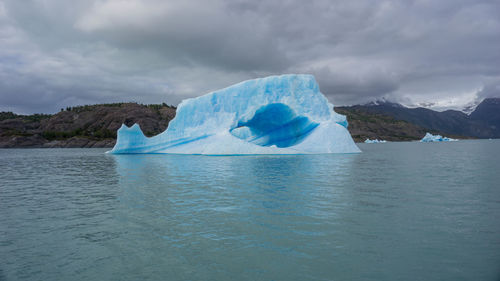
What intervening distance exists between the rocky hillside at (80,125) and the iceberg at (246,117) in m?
38.6

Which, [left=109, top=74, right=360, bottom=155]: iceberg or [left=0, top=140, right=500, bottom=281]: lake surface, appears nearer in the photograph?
[left=0, top=140, right=500, bottom=281]: lake surface

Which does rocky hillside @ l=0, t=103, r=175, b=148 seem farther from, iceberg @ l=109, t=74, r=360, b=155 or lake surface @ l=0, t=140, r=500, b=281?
lake surface @ l=0, t=140, r=500, b=281

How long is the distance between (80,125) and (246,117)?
6723cm

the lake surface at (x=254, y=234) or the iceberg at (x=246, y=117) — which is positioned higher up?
the iceberg at (x=246, y=117)

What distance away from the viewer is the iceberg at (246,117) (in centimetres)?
2691

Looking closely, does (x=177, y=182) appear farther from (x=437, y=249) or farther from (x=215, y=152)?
(x=215, y=152)

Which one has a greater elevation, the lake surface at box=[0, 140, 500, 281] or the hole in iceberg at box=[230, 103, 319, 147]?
the hole in iceberg at box=[230, 103, 319, 147]

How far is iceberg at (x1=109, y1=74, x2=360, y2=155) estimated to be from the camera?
26906 millimetres

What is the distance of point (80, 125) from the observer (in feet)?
255

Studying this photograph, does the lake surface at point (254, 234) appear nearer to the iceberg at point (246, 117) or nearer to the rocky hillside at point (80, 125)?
the iceberg at point (246, 117)

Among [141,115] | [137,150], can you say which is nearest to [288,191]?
[137,150]

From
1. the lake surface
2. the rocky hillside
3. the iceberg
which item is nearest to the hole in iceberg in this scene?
the iceberg

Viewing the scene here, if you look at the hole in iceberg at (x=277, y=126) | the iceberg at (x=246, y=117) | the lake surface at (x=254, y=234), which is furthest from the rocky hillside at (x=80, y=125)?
the lake surface at (x=254, y=234)

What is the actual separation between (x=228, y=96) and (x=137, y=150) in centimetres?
1020
